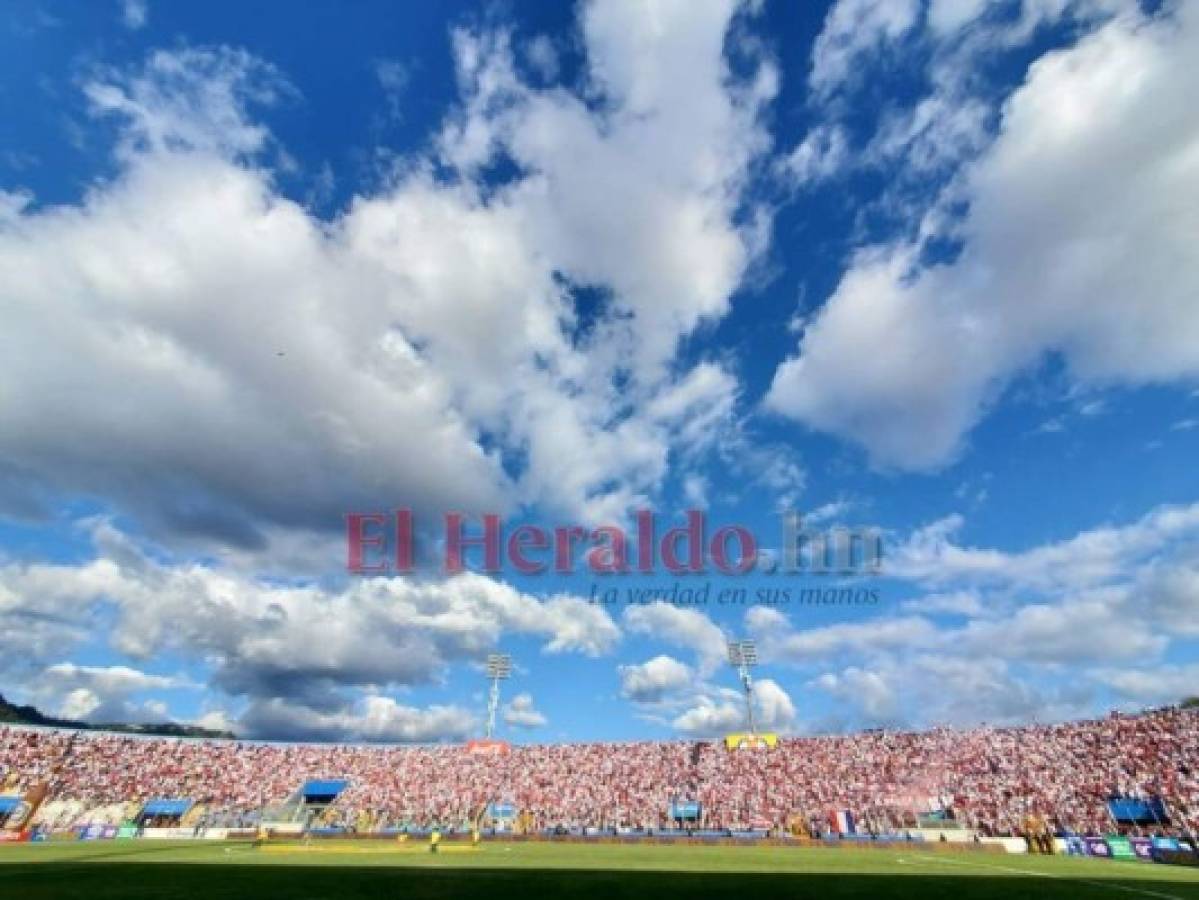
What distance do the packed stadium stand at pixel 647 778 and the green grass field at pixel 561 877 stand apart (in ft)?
58.9

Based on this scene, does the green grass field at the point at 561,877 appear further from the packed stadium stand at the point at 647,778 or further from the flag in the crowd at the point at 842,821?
the packed stadium stand at the point at 647,778

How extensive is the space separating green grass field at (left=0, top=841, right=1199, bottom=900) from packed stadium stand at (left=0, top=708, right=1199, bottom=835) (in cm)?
1797

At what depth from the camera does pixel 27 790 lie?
58.4m

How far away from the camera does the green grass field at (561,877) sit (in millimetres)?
18828

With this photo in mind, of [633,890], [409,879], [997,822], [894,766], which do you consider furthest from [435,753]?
[633,890]

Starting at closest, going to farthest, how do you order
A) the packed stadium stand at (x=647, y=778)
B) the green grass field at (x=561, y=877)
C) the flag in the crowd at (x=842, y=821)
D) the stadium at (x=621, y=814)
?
the green grass field at (x=561, y=877), the stadium at (x=621, y=814), the packed stadium stand at (x=647, y=778), the flag in the crowd at (x=842, y=821)

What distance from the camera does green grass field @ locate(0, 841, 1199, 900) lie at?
18.8 m

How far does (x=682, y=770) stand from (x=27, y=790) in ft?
179

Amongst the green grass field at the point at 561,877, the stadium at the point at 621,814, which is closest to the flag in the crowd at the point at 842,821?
the stadium at the point at 621,814

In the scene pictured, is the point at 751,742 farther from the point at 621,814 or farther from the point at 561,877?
the point at 561,877

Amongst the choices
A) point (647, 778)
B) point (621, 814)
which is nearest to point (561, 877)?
point (621, 814)

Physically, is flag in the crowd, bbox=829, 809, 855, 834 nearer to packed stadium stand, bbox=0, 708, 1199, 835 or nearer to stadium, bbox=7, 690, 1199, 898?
stadium, bbox=7, 690, 1199, 898

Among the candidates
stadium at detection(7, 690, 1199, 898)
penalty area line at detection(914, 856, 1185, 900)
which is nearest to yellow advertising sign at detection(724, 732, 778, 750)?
stadium at detection(7, 690, 1199, 898)

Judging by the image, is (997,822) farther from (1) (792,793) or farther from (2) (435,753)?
(2) (435,753)
